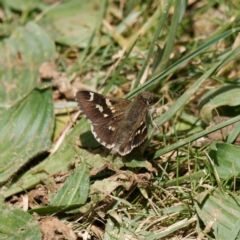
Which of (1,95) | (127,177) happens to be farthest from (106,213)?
(1,95)

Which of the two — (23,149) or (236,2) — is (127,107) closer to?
(23,149)

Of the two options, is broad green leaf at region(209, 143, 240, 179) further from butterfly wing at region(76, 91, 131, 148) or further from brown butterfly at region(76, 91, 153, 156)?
butterfly wing at region(76, 91, 131, 148)

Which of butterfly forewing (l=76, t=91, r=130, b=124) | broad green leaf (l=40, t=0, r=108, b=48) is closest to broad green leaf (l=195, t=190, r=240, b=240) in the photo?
butterfly forewing (l=76, t=91, r=130, b=124)

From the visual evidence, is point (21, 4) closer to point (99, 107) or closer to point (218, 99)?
point (99, 107)

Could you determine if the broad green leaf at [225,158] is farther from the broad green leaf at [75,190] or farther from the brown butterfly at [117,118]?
the broad green leaf at [75,190]

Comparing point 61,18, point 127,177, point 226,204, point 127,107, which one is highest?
point 61,18
